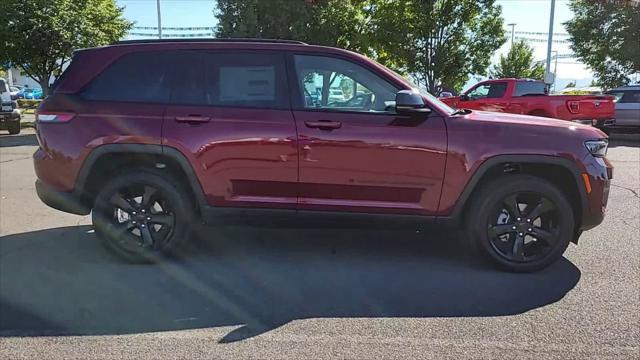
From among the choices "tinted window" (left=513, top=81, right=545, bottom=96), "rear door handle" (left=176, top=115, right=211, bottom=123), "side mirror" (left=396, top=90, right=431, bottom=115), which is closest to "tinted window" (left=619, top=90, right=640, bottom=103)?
"tinted window" (left=513, top=81, right=545, bottom=96)

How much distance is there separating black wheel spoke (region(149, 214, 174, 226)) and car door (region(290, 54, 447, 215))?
46.8 inches

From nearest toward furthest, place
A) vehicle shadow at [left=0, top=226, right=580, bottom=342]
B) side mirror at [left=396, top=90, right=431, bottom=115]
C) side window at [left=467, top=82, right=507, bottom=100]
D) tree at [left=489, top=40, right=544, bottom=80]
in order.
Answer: vehicle shadow at [left=0, top=226, right=580, bottom=342], side mirror at [left=396, top=90, right=431, bottom=115], side window at [left=467, top=82, right=507, bottom=100], tree at [left=489, top=40, right=544, bottom=80]

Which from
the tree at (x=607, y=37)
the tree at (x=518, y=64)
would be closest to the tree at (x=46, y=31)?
the tree at (x=607, y=37)

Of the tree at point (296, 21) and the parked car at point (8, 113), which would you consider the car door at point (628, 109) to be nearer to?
the tree at point (296, 21)

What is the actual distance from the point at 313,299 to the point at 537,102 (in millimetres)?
11520

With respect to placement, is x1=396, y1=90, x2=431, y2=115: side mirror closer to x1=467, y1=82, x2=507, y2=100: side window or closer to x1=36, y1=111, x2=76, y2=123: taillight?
x1=36, y1=111, x2=76, y2=123: taillight

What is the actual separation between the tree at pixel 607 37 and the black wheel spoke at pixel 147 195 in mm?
23284

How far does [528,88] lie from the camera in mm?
14453

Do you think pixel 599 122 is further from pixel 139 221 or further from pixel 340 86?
pixel 139 221

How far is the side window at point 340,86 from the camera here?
4555mm

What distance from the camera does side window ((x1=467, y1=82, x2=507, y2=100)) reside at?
47.7 ft

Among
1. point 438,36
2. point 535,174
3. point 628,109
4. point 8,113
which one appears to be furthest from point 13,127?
point 628,109

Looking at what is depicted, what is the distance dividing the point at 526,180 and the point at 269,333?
249cm

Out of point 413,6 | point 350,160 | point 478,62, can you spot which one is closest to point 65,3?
point 413,6
